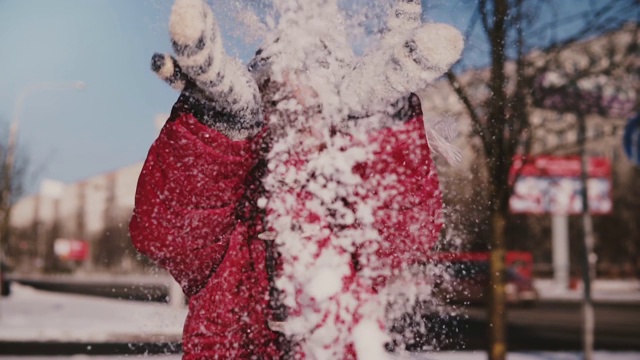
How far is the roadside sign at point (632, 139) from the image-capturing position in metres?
5.45

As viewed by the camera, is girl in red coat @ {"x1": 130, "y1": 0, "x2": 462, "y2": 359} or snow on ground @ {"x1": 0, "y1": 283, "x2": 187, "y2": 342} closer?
girl in red coat @ {"x1": 130, "y1": 0, "x2": 462, "y2": 359}

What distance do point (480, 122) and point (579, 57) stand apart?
1.89 metres

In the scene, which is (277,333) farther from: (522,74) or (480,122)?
(522,74)

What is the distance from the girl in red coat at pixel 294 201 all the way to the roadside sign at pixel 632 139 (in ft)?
15.4

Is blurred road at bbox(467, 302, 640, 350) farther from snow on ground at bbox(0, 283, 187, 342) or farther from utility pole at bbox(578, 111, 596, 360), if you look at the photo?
snow on ground at bbox(0, 283, 187, 342)

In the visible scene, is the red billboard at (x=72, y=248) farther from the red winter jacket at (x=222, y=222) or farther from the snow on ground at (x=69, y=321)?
the red winter jacket at (x=222, y=222)

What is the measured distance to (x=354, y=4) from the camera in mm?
1485

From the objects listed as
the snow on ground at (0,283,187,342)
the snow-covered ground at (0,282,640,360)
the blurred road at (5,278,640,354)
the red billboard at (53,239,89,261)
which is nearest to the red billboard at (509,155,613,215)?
the blurred road at (5,278,640,354)

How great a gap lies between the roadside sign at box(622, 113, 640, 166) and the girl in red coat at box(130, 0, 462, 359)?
15.4ft

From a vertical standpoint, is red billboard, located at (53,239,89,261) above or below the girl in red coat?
below

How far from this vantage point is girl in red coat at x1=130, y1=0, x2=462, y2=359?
4.00ft

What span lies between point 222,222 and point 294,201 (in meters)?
0.14

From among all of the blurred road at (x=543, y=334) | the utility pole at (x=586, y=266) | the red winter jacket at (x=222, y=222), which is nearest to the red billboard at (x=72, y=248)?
the blurred road at (x=543, y=334)

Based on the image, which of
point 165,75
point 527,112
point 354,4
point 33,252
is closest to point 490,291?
point 527,112
